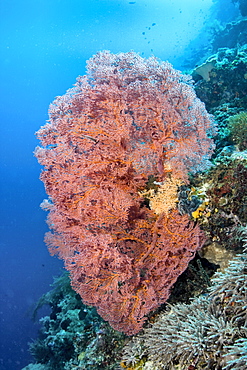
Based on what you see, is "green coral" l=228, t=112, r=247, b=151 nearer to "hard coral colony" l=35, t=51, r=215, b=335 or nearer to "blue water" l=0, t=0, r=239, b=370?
"hard coral colony" l=35, t=51, r=215, b=335

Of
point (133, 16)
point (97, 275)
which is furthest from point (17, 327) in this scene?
point (133, 16)

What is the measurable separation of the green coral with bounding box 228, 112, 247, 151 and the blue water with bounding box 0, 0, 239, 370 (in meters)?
50.0

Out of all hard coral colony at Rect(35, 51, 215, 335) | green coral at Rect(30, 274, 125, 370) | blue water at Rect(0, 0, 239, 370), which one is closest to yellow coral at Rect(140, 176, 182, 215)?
hard coral colony at Rect(35, 51, 215, 335)

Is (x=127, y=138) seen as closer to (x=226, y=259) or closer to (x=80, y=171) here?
(x=80, y=171)

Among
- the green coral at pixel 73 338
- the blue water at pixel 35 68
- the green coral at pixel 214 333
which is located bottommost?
the green coral at pixel 214 333

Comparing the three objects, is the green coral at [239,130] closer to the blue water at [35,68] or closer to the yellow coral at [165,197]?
the yellow coral at [165,197]

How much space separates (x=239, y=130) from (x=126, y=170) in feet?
9.72

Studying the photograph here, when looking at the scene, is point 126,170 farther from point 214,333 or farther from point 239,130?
Answer: point 239,130

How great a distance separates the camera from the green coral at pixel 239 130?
4617 millimetres

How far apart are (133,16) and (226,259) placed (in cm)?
10409

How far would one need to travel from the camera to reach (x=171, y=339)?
3.06 meters

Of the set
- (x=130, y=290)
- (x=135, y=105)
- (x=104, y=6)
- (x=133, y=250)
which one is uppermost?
(x=104, y=6)

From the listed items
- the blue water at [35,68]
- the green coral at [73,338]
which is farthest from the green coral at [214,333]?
the blue water at [35,68]

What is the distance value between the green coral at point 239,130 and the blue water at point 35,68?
49997mm
